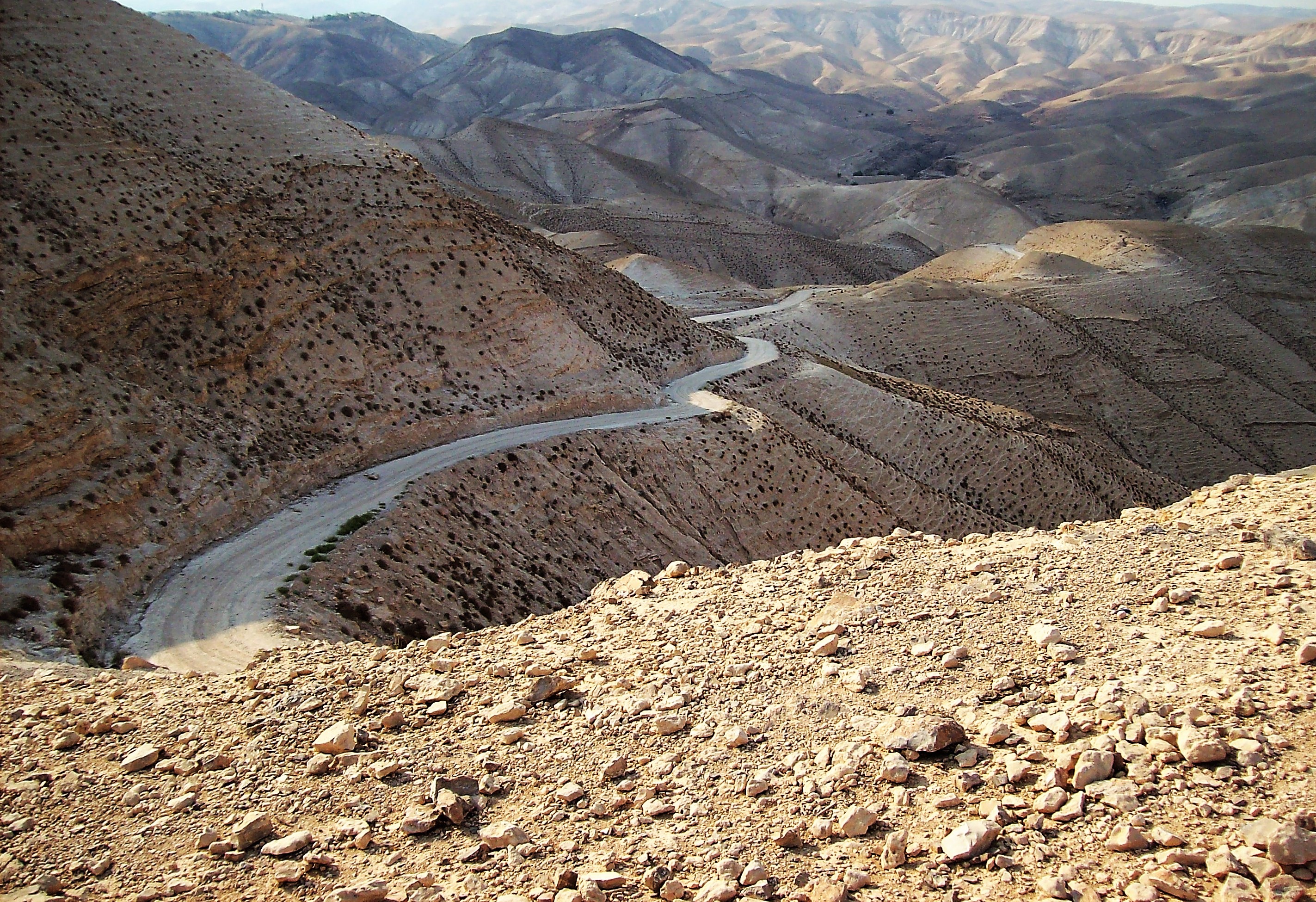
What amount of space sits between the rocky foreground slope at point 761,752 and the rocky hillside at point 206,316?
8835 mm

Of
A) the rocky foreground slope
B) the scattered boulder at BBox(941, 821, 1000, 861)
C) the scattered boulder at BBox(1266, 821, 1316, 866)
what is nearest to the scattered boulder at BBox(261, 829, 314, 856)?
the rocky foreground slope

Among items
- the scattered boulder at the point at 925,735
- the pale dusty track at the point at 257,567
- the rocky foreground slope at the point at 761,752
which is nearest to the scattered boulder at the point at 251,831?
the rocky foreground slope at the point at 761,752

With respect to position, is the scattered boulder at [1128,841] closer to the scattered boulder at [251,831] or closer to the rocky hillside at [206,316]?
the scattered boulder at [251,831]

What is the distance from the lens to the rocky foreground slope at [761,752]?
23.3 ft

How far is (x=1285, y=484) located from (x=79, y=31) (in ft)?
135

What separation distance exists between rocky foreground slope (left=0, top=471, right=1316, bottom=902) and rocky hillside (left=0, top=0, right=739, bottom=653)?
8835 millimetres

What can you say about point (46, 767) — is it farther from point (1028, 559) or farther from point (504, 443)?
point (504, 443)

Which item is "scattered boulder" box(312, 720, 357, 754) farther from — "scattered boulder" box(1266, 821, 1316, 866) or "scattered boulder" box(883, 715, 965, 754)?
"scattered boulder" box(1266, 821, 1316, 866)

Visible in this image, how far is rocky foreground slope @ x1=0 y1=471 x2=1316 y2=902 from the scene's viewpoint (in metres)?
7.10

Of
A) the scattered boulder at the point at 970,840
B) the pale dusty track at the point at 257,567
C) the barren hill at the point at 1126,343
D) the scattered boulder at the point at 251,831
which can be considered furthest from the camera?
the barren hill at the point at 1126,343

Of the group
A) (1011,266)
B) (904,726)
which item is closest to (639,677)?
(904,726)

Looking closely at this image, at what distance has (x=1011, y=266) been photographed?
3051 inches

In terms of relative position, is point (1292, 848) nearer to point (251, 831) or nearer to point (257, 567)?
point (251, 831)

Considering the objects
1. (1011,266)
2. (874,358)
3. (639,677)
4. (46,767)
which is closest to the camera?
(46,767)
